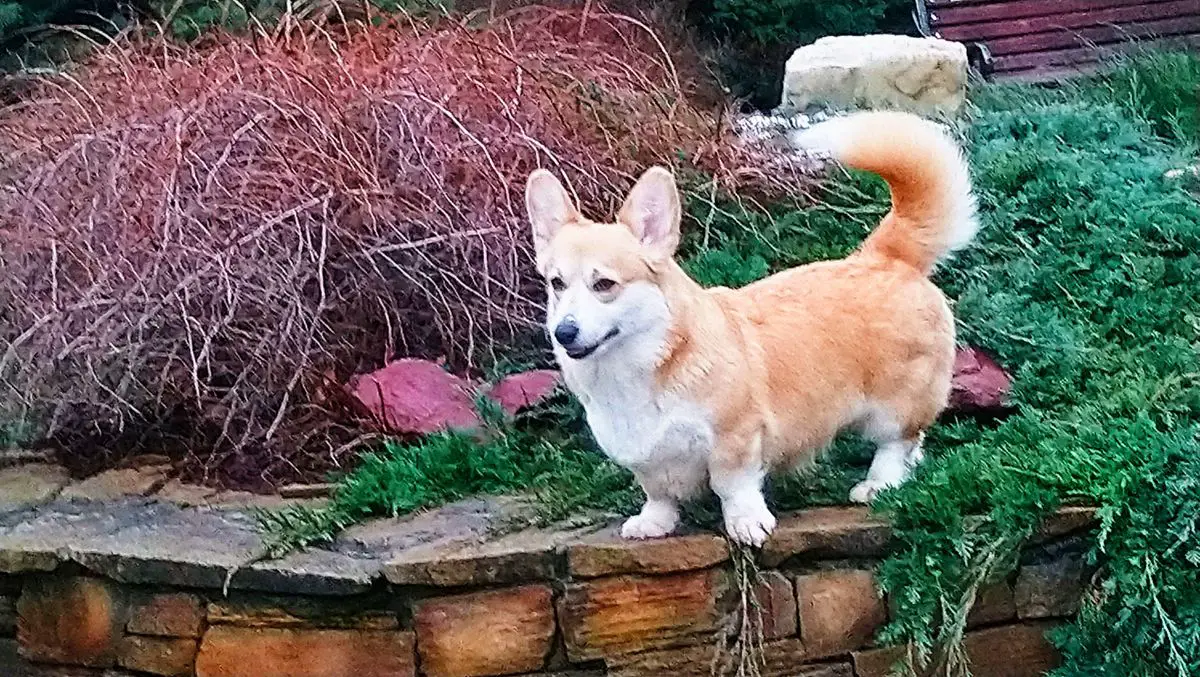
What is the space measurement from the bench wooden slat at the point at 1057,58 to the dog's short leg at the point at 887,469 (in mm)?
4692

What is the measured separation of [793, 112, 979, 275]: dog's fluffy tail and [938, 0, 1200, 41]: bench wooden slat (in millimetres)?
4645

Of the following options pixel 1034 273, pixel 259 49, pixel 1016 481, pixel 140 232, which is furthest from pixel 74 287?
pixel 1034 273

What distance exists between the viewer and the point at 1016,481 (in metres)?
2.96

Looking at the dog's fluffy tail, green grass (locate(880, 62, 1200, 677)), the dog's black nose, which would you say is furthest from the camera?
the dog's fluffy tail

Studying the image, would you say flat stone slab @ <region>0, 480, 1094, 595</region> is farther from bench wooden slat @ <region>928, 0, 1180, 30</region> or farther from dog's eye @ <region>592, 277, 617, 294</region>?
bench wooden slat @ <region>928, 0, 1180, 30</region>

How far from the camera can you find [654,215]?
2672mm

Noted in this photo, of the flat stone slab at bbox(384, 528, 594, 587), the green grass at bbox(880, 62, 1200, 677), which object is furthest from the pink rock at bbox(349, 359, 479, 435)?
the green grass at bbox(880, 62, 1200, 677)

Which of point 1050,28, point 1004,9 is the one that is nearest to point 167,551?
point 1004,9

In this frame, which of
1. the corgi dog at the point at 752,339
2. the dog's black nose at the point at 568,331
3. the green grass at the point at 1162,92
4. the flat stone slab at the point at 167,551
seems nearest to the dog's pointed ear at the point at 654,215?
the corgi dog at the point at 752,339

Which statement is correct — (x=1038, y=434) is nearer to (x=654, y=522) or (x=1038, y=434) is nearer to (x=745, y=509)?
(x=745, y=509)

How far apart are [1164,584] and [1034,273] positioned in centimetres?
164

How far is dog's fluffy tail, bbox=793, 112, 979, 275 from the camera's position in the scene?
300cm

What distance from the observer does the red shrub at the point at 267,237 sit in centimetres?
369

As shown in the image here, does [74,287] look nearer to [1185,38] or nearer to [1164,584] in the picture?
[1164,584]
